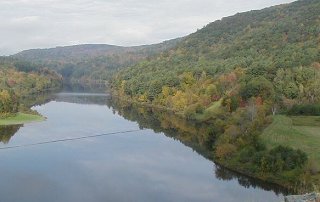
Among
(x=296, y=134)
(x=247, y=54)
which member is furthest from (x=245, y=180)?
(x=247, y=54)

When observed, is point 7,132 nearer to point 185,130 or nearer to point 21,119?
point 21,119

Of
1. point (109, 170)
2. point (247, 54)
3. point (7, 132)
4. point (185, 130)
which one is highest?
point (247, 54)

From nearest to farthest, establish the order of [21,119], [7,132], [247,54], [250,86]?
1. [7,132]
2. [250,86]
3. [21,119]
4. [247,54]

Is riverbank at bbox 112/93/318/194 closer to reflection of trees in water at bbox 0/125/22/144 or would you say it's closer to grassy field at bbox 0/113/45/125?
reflection of trees in water at bbox 0/125/22/144

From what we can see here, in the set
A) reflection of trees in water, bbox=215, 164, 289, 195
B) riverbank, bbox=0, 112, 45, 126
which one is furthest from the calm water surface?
riverbank, bbox=0, 112, 45, 126

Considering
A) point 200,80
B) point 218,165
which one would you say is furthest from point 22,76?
point 218,165

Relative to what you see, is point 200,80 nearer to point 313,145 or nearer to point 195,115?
point 195,115

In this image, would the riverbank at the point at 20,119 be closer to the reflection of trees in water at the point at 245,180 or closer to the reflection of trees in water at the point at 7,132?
the reflection of trees in water at the point at 7,132

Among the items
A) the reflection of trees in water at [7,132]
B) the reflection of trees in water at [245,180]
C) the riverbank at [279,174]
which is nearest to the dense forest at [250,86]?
the riverbank at [279,174]
